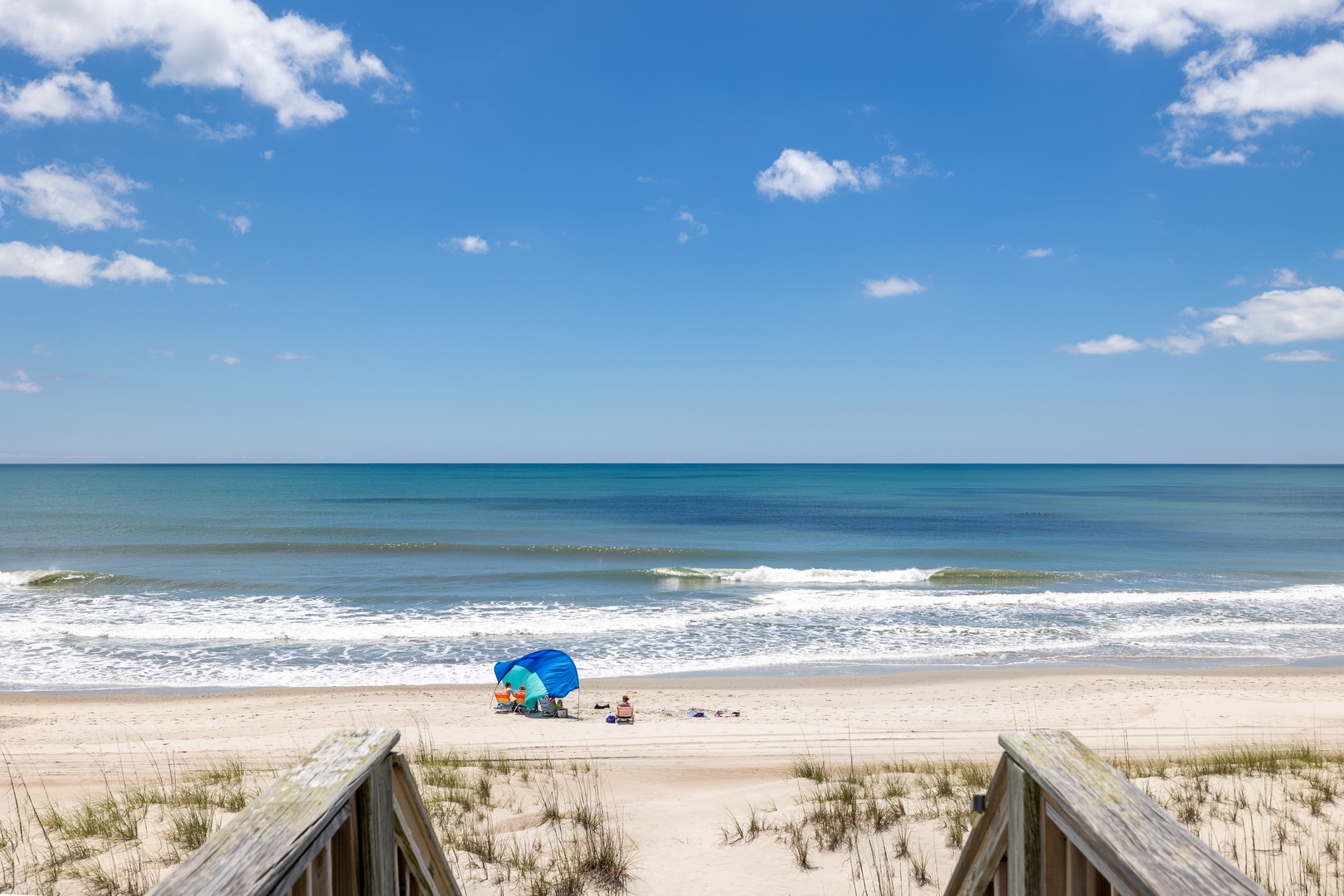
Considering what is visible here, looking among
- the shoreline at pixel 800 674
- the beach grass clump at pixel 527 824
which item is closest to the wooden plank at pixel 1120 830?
the beach grass clump at pixel 527 824

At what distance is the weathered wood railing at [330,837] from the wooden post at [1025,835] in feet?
5.70

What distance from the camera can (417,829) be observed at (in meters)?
2.71

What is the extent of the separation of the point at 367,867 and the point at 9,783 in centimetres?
1016

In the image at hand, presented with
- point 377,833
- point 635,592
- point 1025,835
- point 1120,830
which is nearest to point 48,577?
point 635,592

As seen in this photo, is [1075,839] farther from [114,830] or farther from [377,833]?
[114,830]

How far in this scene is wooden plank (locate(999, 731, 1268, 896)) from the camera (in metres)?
1.45

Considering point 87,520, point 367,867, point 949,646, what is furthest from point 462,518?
point 367,867

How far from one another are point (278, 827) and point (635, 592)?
957 inches

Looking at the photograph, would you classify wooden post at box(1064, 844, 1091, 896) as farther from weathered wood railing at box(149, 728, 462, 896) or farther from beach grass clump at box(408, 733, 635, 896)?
beach grass clump at box(408, 733, 635, 896)

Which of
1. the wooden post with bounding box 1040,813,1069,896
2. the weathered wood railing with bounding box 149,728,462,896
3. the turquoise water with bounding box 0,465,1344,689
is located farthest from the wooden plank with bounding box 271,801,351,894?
the turquoise water with bounding box 0,465,1344,689

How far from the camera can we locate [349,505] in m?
65.8

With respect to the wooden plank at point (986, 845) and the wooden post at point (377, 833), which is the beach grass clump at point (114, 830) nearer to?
the wooden post at point (377, 833)

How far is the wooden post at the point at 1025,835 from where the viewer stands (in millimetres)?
2109

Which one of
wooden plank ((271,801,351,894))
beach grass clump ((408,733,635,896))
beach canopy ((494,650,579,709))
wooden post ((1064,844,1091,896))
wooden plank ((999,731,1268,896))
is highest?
wooden plank ((999,731,1268,896))
